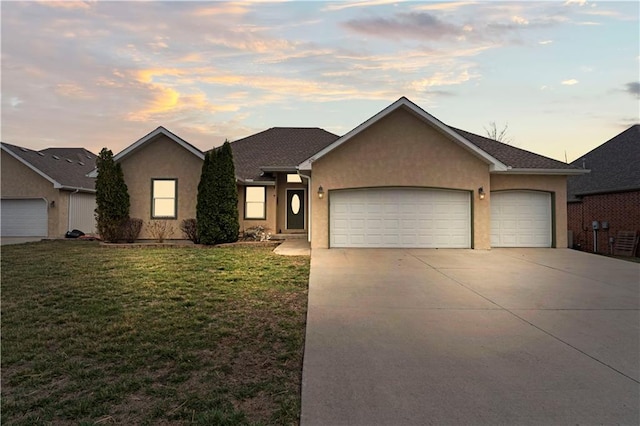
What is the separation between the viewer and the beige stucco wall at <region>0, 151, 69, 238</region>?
1848 centimetres

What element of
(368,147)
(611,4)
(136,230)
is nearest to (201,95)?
(136,230)

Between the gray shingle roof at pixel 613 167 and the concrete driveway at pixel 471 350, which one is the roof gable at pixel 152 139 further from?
the gray shingle roof at pixel 613 167

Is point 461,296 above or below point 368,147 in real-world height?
below

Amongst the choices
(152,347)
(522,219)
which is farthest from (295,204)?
(152,347)

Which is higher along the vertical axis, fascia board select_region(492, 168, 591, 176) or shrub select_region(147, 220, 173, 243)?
fascia board select_region(492, 168, 591, 176)

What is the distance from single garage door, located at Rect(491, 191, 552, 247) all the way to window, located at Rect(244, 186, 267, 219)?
32.7 ft

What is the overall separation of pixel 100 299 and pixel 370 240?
906 cm

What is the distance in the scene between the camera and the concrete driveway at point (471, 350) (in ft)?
9.93

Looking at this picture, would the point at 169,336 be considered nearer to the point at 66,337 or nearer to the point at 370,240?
the point at 66,337

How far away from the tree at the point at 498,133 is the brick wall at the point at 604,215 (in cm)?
2081

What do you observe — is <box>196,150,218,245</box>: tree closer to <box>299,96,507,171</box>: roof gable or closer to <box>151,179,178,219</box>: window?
<box>151,179,178,219</box>: window

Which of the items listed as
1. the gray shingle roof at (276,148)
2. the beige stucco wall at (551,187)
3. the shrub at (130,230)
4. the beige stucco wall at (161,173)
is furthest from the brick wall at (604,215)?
the shrub at (130,230)

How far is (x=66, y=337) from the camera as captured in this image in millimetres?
4609

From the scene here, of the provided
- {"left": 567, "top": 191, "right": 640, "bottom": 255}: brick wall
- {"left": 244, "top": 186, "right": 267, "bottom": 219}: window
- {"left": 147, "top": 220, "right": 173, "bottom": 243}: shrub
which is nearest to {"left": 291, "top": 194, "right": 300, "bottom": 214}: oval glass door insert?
{"left": 244, "top": 186, "right": 267, "bottom": 219}: window
